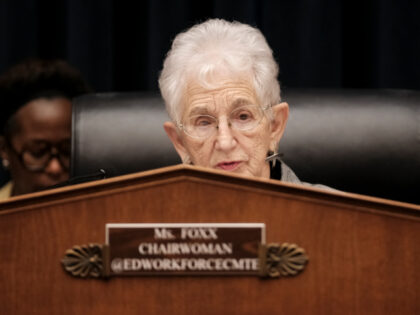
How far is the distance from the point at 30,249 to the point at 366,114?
83 centimetres

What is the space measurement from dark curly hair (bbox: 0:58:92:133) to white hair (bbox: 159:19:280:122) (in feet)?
1.86

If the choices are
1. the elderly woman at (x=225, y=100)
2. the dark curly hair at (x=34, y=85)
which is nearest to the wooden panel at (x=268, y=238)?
the elderly woman at (x=225, y=100)

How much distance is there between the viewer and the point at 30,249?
611 mm

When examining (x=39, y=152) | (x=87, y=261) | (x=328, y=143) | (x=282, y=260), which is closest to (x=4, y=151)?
(x=39, y=152)

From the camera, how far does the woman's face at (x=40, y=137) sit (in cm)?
151

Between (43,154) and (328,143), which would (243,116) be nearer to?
(328,143)

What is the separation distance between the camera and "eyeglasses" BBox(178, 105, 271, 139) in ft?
3.50

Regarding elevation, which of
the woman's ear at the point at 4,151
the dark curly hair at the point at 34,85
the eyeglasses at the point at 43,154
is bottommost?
the eyeglasses at the point at 43,154

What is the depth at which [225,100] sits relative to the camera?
3.45 ft

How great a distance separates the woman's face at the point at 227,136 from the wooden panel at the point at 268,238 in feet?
1.42

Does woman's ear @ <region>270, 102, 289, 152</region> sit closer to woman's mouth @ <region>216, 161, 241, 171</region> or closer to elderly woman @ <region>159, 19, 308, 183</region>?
elderly woman @ <region>159, 19, 308, 183</region>

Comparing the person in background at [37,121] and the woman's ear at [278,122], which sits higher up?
the person in background at [37,121]

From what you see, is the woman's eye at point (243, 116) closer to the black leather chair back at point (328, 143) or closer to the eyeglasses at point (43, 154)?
the black leather chair back at point (328, 143)

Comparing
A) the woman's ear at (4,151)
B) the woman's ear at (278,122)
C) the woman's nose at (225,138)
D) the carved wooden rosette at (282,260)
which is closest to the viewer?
the carved wooden rosette at (282,260)
